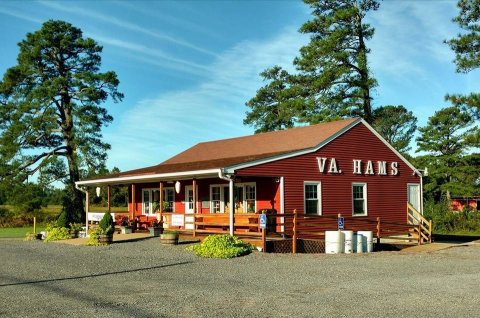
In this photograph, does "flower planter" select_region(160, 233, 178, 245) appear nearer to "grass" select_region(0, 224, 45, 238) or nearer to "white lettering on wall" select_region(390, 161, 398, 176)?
"white lettering on wall" select_region(390, 161, 398, 176)

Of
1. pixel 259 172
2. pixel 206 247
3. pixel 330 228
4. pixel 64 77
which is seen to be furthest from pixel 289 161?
pixel 64 77

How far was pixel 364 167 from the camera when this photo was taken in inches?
936

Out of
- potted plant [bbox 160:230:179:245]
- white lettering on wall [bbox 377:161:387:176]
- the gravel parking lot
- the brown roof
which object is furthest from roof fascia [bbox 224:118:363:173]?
the gravel parking lot

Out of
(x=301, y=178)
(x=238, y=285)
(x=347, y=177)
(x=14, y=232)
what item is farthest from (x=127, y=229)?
(x=238, y=285)

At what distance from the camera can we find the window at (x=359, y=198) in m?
23.4

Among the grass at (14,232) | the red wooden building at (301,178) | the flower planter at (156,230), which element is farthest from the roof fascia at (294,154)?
the grass at (14,232)

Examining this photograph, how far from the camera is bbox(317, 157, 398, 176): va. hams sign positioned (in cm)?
2205

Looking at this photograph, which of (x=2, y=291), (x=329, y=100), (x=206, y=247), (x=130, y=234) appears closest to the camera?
(x=2, y=291)

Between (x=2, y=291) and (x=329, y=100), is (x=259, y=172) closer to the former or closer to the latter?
(x=2, y=291)

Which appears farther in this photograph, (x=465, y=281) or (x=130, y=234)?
(x=130, y=234)

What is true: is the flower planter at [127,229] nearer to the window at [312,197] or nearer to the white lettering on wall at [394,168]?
the window at [312,197]

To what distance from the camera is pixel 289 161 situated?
2088 cm

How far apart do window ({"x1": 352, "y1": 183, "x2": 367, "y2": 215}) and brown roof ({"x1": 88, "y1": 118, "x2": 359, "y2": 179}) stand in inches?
105

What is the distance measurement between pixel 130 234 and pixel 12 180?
1802 centimetres
